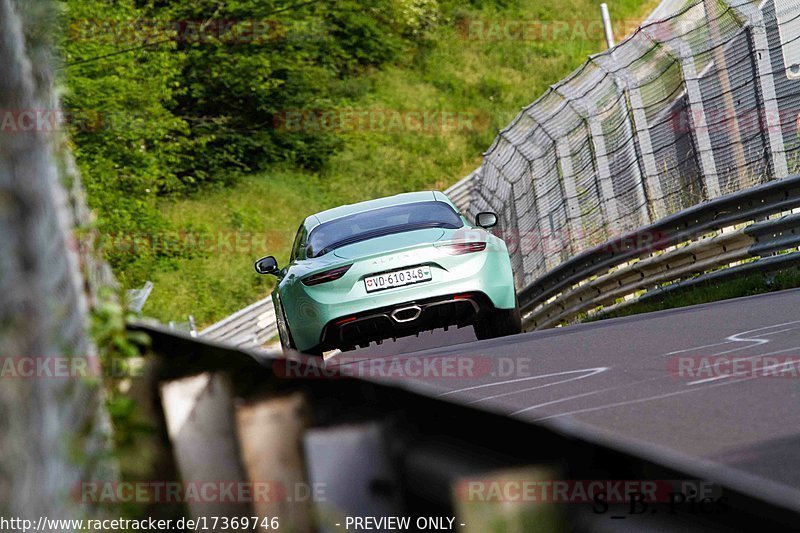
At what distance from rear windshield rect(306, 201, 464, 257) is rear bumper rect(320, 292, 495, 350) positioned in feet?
2.42

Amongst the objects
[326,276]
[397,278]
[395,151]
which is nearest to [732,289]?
[397,278]

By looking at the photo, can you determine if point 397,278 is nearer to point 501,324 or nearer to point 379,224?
point 379,224

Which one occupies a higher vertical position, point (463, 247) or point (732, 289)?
point (463, 247)

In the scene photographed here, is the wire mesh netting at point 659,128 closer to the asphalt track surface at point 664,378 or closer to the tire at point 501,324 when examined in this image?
the asphalt track surface at point 664,378

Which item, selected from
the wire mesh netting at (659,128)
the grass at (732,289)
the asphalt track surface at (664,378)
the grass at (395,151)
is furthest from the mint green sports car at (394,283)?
the grass at (395,151)

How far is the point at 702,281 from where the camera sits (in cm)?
1512

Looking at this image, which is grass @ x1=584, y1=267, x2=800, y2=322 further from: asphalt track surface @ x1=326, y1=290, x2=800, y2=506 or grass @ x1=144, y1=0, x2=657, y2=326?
grass @ x1=144, y1=0, x2=657, y2=326

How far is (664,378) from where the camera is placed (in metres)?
7.77

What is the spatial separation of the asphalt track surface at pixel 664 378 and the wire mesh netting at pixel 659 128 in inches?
120

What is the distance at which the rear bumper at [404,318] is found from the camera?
11.1 m

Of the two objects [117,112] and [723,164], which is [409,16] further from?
[723,164]

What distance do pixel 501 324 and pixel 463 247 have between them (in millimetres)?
1132

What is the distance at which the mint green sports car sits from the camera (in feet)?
36.1

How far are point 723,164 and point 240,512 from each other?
13153mm
